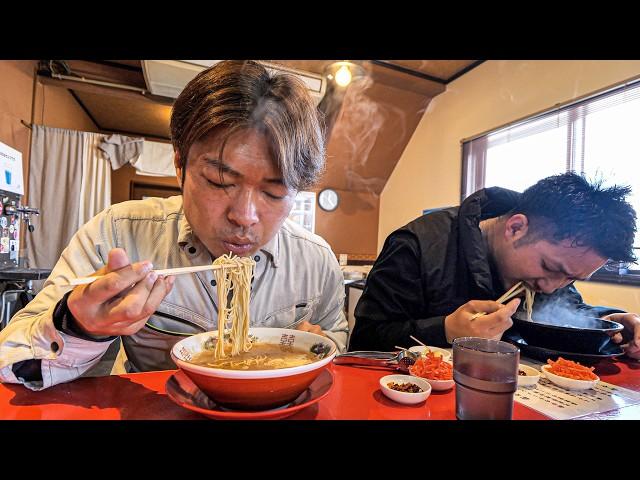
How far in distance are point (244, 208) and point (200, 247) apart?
14.8 inches

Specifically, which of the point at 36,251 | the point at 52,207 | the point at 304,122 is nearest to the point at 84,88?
the point at 52,207

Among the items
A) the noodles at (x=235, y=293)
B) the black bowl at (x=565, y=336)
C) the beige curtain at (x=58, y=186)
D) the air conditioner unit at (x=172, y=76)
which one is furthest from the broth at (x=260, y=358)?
the beige curtain at (x=58, y=186)

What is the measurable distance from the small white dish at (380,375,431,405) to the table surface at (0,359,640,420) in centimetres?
1

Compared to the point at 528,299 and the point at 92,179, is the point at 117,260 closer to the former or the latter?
the point at 528,299

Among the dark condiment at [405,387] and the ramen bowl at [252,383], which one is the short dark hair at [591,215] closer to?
the dark condiment at [405,387]

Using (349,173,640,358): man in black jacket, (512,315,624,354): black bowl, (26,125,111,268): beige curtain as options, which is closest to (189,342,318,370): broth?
(349,173,640,358): man in black jacket

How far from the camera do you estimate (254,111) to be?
1.02 m

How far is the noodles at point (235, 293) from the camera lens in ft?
3.02

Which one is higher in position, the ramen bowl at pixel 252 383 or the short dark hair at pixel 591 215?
the short dark hair at pixel 591 215

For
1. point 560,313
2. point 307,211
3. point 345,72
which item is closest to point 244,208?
point 560,313

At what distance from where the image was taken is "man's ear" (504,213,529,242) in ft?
5.06

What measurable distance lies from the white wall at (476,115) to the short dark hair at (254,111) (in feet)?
2.26

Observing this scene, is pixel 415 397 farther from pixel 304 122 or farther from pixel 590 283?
pixel 590 283

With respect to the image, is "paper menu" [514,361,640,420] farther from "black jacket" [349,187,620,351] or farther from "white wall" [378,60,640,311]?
"white wall" [378,60,640,311]
